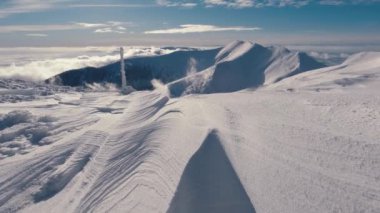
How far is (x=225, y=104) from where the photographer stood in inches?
916

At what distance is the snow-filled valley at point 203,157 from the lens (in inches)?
441

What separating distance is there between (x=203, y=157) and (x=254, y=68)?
10016cm

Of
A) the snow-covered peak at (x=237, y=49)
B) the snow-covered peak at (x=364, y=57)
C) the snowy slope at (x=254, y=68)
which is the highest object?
the snow-covered peak at (x=364, y=57)

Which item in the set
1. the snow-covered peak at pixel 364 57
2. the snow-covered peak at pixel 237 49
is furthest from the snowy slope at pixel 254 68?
the snow-covered peak at pixel 364 57

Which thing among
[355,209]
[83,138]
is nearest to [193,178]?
[355,209]

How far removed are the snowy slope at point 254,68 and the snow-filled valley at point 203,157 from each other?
180ft

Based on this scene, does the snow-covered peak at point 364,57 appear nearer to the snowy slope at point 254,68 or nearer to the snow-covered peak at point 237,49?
the snowy slope at point 254,68

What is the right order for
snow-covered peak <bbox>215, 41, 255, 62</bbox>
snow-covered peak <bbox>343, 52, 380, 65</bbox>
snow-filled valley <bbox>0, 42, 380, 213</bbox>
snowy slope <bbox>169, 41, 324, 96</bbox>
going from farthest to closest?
snow-covered peak <bbox>215, 41, 255, 62</bbox>
snowy slope <bbox>169, 41, 324, 96</bbox>
snow-covered peak <bbox>343, 52, 380, 65</bbox>
snow-filled valley <bbox>0, 42, 380, 213</bbox>

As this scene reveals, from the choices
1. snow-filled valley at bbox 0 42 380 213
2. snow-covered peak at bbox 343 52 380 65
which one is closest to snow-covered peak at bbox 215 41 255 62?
snow-covered peak at bbox 343 52 380 65

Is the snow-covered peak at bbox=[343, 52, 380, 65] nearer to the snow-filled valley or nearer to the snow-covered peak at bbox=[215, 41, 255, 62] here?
the snow-filled valley

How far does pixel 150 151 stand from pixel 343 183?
6883mm

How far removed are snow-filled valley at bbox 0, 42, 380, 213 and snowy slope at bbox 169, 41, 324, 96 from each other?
55006mm

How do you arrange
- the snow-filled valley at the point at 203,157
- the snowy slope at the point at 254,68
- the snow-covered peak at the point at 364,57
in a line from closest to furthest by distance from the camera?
the snow-filled valley at the point at 203,157 → the snow-covered peak at the point at 364,57 → the snowy slope at the point at 254,68

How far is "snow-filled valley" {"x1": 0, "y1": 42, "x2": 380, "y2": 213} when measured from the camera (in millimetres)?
11211
